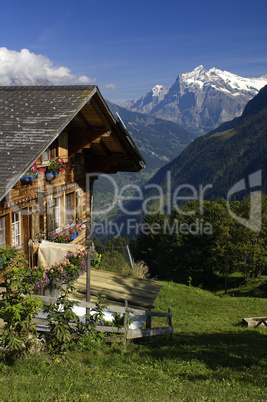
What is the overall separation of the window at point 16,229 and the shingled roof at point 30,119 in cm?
290

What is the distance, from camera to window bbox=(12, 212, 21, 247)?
1085cm

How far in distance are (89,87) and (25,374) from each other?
6.92m

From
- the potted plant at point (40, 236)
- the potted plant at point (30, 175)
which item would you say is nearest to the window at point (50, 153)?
the potted plant at point (30, 175)

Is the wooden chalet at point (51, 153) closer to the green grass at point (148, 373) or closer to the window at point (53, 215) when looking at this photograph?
the window at point (53, 215)

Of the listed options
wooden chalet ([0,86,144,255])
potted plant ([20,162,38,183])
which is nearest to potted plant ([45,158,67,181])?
wooden chalet ([0,86,144,255])

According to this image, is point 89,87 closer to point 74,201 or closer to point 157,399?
point 74,201

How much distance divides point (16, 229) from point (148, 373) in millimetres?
5172

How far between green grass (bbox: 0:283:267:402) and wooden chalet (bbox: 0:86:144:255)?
11.1 feet

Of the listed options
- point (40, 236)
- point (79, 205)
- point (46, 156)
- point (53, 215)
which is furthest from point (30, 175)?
point (79, 205)

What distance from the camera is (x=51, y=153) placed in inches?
475

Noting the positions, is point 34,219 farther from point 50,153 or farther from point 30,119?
point 30,119

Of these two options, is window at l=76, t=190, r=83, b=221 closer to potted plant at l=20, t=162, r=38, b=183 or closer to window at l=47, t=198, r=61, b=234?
window at l=47, t=198, r=61, b=234

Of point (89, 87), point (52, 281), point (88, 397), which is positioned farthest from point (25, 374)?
point (89, 87)

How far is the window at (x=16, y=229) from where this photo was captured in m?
10.9
